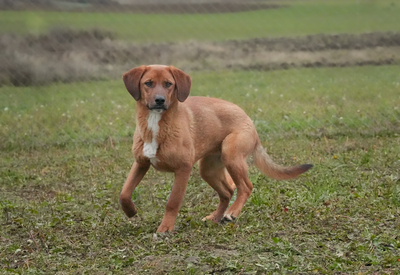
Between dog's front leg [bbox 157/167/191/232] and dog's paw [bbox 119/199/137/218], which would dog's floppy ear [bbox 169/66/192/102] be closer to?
dog's front leg [bbox 157/167/191/232]

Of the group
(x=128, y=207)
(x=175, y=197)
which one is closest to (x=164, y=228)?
(x=175, y=197)

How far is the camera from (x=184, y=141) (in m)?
5.00

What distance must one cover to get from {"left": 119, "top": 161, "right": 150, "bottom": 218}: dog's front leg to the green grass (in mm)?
4114

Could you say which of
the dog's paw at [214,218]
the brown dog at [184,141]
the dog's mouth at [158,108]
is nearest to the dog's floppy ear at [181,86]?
the brown dog at [184,141]

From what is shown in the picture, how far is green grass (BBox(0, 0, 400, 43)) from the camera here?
880cm

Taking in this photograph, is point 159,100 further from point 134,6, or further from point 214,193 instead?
point 134,6

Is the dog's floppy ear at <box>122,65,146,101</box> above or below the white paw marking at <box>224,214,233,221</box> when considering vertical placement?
above

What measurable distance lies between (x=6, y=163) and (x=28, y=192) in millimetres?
1424

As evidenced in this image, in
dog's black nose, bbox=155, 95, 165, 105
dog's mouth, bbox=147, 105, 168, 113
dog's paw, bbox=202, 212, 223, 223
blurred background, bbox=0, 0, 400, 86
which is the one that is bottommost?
dog's paw, bbox=202, 212, 223, 223

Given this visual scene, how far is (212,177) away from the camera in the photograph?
5.61 metres

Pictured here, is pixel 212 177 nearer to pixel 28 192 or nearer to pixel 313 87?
pixel 28 192

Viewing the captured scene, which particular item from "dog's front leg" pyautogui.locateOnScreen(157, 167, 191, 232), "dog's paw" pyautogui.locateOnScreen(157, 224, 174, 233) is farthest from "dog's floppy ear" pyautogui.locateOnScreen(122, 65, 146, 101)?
"dog's paw" pyautogui.locateOnScreen(157, 224, 174, 233)

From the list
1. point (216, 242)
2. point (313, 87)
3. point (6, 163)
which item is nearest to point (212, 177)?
point (216, 242)

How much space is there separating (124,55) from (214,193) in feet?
11.1
